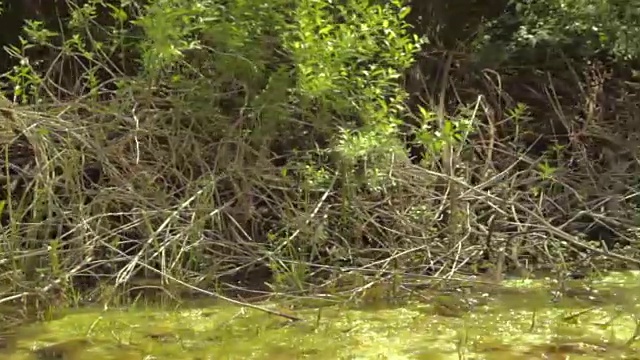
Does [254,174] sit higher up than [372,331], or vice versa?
[254,174]

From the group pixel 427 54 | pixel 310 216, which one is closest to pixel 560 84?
pixel 427 54

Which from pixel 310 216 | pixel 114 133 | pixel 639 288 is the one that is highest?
pixel 114 133

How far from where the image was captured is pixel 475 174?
445 centimetres

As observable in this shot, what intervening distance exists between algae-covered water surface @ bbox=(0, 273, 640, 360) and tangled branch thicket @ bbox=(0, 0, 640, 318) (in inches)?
8.3

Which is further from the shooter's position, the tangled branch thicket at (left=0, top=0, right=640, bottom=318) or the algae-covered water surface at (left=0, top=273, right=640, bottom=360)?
the tangled branch thicket at (left=0, top=0, right=640, bottom=318)

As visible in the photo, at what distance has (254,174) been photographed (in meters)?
4.08

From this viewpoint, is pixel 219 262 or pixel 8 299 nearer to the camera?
pixel 8 299

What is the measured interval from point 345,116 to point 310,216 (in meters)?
0.46

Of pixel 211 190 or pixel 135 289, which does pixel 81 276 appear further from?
pixel 211 190

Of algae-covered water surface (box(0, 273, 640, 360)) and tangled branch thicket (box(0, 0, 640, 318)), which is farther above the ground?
tangled branch thicket (box(0, 0, 640, 318))

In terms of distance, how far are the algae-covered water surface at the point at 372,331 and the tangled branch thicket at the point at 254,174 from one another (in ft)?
0.69

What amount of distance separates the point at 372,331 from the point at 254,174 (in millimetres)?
1138

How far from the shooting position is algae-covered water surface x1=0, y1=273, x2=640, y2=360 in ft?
9.82

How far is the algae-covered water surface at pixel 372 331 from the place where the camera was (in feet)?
9.82
